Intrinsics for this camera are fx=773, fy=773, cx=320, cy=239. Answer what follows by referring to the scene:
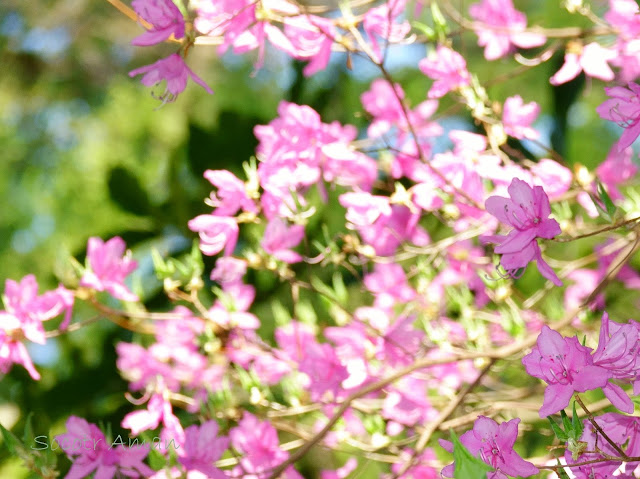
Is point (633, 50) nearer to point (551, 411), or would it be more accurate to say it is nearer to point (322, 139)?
point (322, 139)

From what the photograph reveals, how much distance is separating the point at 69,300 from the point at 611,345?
0.73 metres

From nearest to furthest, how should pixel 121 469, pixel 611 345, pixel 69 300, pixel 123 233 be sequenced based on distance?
pixel 611 345 < pixel 121 469 < pixel 69 300 < pixel 123 233

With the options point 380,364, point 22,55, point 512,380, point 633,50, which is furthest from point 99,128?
point 633,50

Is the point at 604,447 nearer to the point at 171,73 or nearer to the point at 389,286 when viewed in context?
the point at 171,73

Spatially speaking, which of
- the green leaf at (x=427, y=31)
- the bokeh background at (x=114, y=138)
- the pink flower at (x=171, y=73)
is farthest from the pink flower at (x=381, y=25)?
the pink flower at (x=171, y=73)

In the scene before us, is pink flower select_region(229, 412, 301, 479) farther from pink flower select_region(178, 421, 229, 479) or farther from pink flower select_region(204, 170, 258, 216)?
pink flower select_region(204, 170, 258, 216)

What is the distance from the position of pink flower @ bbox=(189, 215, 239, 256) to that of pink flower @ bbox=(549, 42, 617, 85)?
19.1 inches

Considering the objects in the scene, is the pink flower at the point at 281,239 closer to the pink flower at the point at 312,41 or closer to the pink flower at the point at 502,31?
the pink flower at the point at 312,41

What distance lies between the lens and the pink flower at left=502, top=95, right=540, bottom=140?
112cm

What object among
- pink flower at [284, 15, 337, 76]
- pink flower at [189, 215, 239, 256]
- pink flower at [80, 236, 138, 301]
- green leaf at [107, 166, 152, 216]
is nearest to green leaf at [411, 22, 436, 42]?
pink flower at [284, 15, 337, 76]

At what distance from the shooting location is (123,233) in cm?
161

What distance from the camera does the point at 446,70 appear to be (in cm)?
107

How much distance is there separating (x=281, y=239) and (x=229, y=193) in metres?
0.10

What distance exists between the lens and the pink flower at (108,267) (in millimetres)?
1082
